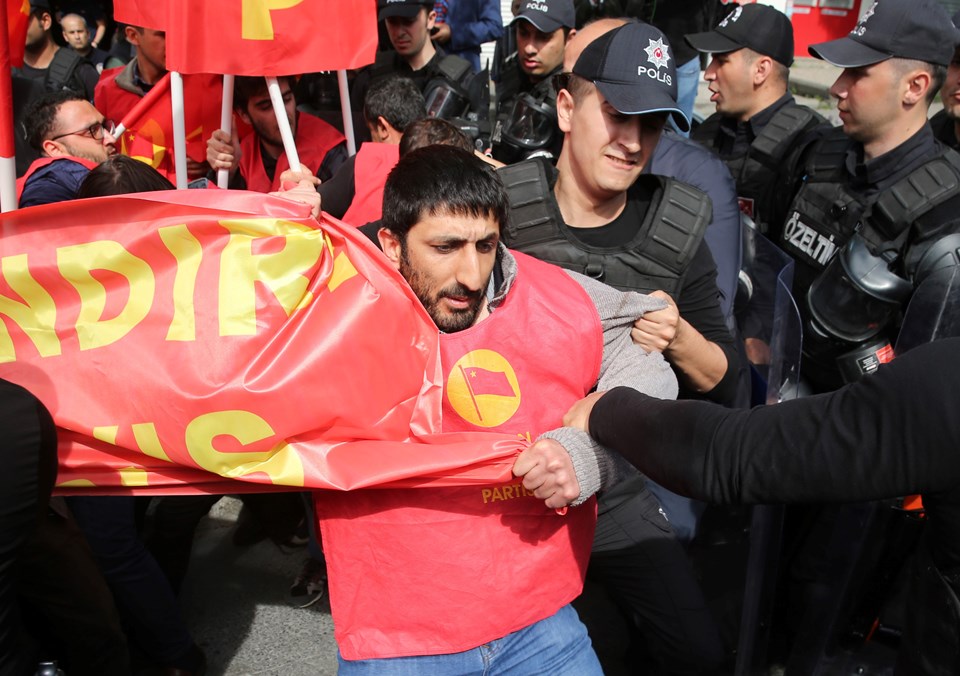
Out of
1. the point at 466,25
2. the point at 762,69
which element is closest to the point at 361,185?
the point at 762,69

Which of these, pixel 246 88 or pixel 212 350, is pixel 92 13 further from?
pixel 212 350

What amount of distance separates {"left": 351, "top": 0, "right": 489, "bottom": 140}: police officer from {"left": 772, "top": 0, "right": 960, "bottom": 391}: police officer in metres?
2.15

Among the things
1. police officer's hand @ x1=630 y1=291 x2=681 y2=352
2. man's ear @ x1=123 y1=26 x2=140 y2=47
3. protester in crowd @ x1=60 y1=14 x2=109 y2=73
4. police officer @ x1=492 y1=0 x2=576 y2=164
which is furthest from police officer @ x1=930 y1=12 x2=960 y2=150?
protester in crowd @ x1=60 y1=14 x2=109 y2=73

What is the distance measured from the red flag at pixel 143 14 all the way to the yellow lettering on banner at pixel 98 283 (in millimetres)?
1901

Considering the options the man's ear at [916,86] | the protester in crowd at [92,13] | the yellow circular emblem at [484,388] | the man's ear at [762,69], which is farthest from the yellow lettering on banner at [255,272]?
the protester in crowd at [92,13]

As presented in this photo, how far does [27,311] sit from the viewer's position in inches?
89.1

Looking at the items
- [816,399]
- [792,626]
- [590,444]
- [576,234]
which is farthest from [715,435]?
[792,626]

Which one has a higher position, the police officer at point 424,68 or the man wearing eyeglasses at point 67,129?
the man wearing eyeglasses at point 67,129

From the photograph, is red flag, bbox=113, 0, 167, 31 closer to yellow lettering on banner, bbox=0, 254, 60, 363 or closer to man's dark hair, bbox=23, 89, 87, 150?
man's dark hair, bbox=23, 89, 87, 150

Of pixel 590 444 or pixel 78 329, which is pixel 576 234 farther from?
pixel 78 329

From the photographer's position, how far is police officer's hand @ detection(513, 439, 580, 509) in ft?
7.19

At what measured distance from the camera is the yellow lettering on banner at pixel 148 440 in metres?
2.20

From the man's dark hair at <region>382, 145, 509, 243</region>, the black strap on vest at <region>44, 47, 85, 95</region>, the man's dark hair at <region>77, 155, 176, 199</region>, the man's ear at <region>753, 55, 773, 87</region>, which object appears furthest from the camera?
the black strap on vest at <region>44, 47, 85, 95</region>

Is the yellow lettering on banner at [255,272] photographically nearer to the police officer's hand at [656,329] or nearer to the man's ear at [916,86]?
the police officer's hand at [656,329]
